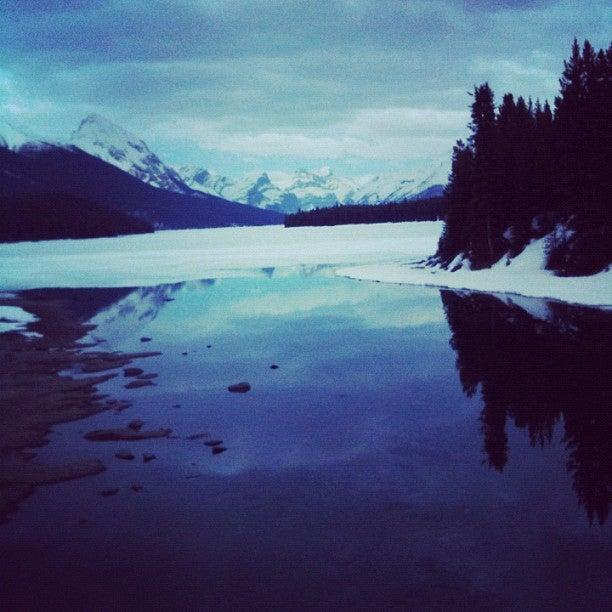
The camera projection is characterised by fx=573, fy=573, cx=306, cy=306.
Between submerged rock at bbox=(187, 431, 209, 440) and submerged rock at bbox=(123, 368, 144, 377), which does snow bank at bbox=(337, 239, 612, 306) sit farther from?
submerged rock at bbox=(187, 431, 209, 440)

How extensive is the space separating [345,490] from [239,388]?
8.44 meters

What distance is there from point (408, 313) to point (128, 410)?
2077cm

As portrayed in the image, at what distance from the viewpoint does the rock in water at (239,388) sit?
20.0 metres

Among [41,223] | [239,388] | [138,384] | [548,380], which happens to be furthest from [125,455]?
[41,223]

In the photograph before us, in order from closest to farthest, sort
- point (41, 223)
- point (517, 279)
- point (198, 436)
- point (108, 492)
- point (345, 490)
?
point (345, 490)
point (108, 492)
point (198, 436)
point (517, 279)
point (41, 223)

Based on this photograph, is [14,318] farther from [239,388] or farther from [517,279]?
[517,279]

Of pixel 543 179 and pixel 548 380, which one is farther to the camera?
pixel 543 179

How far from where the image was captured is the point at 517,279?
150ft

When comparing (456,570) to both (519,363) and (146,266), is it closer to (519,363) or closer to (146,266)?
(519,363)

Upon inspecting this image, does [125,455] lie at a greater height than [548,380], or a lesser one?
lesser

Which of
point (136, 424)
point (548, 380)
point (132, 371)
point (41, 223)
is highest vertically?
point (41, 223)

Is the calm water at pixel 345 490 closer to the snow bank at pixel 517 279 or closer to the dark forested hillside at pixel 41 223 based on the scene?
the snow bank at pixel 517 279

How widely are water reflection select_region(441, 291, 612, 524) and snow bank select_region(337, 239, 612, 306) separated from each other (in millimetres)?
4851

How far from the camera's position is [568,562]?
9312mm
